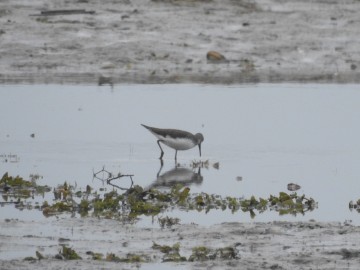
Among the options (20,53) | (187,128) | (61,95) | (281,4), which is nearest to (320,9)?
(281,4)

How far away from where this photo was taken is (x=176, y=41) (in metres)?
27.2

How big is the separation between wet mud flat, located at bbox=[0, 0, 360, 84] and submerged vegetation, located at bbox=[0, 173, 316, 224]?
1093cm

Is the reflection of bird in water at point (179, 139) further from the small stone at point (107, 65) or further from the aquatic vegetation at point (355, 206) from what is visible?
the small stone at point (107, 65)

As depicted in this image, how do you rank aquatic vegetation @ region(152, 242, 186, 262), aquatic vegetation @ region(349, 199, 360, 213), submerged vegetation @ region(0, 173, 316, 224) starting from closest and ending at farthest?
aquatic vegetation @ region(152, 242, 186, 262)
submerged vegetation @ region(0, 173, 316, 224)
aquatic vegetation @ region(349, 199, 360, 213)

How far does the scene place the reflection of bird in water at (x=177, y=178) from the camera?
46.6ft

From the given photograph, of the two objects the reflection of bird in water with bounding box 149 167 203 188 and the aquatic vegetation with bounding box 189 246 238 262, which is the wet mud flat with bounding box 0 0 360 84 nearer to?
the reflection of bird in water with bounding box 149 167 203 188

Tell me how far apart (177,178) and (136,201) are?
2.42 metres

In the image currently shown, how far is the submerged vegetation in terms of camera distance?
39.7 feet

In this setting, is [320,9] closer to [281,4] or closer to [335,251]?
[281,4]

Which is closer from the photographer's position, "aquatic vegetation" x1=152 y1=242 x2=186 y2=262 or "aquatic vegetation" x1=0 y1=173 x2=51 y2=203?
"aquatic vegetation" x1=152 y1=242 x2=186 y2=262

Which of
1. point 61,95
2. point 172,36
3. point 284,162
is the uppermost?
point 172,36

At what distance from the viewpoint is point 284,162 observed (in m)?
15.9

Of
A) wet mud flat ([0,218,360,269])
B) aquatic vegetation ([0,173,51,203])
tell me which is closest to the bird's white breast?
aquatic vegetation ([0,173,51,203])

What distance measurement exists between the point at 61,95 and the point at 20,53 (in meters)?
4.14
